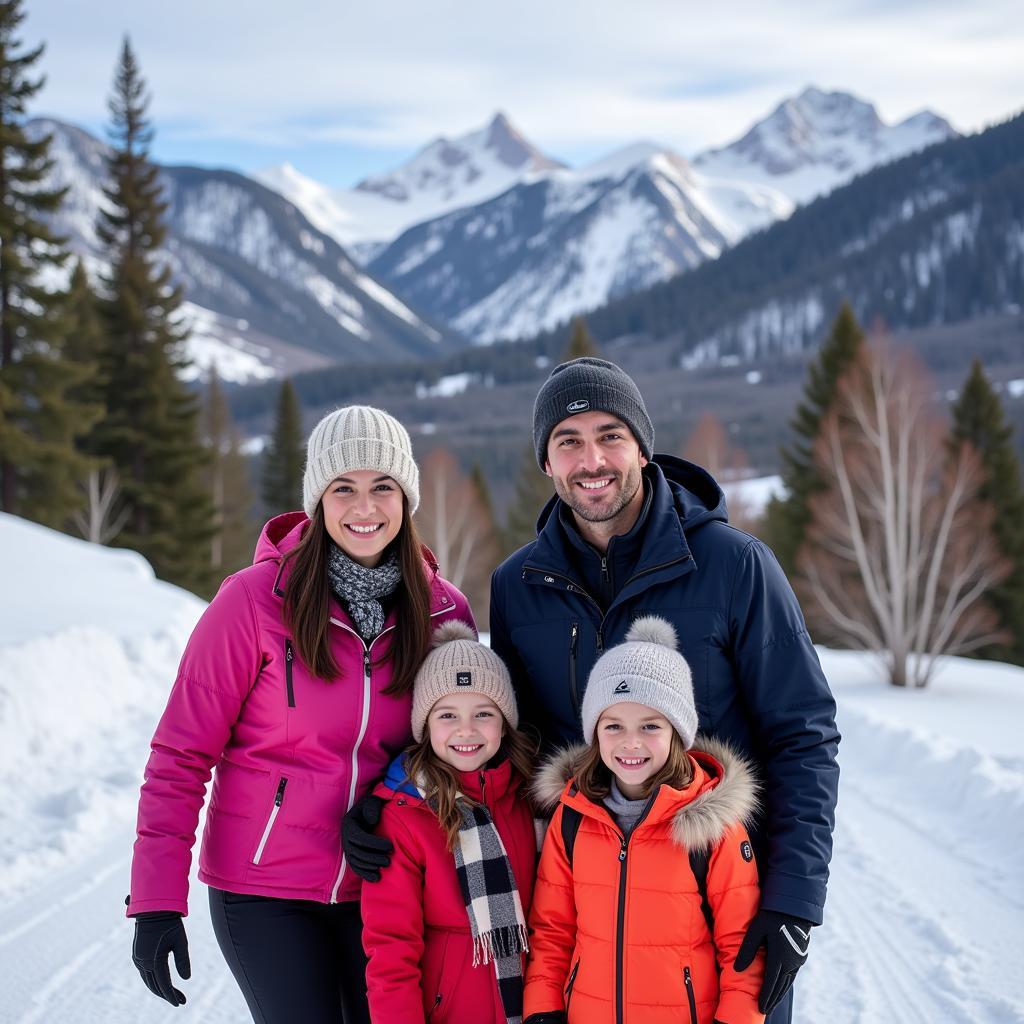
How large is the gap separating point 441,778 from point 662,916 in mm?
711

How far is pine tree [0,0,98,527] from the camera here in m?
21.1

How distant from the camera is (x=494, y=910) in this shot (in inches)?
107

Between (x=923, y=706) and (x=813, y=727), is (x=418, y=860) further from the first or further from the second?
(x=923, y=706)

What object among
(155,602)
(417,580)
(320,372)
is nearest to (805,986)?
(417,580)

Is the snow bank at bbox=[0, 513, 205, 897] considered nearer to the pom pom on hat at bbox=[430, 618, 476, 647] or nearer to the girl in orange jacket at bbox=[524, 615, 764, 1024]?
the pom pom on hat at bbox=[430, 618, 476, 647]

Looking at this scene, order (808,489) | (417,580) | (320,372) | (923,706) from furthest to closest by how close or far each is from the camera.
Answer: (320,372), (808,489), (923,706), (417,580)

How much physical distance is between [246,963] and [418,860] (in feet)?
1.82

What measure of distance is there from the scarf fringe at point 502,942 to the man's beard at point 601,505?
1192mm

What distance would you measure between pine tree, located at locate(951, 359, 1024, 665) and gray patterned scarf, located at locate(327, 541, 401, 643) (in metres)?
23.5

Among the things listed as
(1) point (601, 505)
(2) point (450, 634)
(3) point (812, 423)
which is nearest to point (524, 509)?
(3) point (812, 423)

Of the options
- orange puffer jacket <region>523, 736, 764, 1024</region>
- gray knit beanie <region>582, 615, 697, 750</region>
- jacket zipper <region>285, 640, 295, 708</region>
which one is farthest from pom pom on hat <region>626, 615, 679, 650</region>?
jacket zipper <region>285, 640, 295, 708</region>

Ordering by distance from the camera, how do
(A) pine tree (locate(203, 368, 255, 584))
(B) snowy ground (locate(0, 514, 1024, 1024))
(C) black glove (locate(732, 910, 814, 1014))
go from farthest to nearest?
(A) pine tree (locate(203, 368, 255, 584)) → (B) snowy ground (locate(0, 514, 1024, 1024)) → (C) black glove (locate(732, 910, 814, 1014))

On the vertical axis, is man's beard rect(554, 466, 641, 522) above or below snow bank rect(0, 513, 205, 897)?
above

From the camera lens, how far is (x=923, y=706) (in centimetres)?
1349
